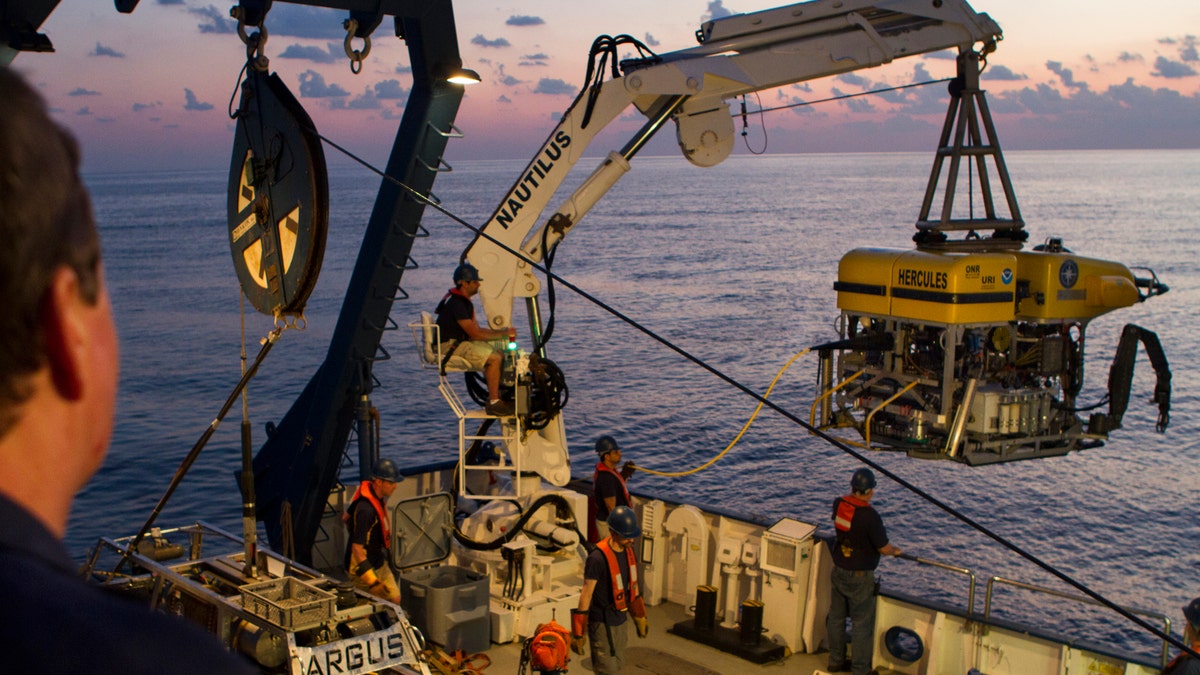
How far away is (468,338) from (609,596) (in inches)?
120

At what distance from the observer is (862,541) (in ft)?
32.2

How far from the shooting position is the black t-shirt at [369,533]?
9609 millimetres

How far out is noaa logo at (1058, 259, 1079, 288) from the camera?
9.98 metres

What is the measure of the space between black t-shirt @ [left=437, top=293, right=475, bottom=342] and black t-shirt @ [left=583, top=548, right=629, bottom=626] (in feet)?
9.35

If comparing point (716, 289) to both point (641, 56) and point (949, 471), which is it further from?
point (641, 56)

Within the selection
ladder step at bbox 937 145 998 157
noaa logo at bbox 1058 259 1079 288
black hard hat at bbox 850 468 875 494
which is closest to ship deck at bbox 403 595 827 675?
black hard hat at bbox 850 468 875 494

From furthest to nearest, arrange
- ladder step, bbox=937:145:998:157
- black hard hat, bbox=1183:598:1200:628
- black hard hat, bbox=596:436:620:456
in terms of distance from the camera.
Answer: black hard hat, bbox=596:436:620:456, ladder step, bbox=937:145:998:157, black hard hat, bbox=1183:598:1200:628

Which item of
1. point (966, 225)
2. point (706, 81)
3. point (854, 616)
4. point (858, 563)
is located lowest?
point (854, 616)

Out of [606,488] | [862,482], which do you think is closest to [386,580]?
[606,488]

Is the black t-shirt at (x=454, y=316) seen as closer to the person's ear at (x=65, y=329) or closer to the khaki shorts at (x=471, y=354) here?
the khaki shorts at (x=471, y=354)

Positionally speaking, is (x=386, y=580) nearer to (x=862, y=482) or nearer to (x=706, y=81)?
(x=862, y=482)

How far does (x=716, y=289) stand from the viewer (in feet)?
187

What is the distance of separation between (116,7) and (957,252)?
22.6ft

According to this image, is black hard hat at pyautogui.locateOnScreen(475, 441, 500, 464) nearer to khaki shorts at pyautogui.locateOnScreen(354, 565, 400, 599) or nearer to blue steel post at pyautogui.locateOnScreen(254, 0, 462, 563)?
blue steel post at pyautogui.locateOnScreen(254, 0, 462, 563)
